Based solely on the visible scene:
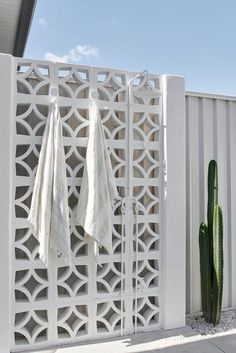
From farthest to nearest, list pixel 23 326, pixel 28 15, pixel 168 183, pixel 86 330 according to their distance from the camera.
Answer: pixel 28 15
pixel 168 183
pixel 86 330
pixel 23 326

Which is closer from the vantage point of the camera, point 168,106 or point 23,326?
point 23,326

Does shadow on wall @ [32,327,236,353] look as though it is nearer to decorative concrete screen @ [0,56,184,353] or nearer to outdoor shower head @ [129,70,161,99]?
decorative concrete screen @ [0,56,184,353]

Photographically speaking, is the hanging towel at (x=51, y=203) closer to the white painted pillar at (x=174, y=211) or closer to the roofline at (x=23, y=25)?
the white painted pillar at (x=174, y=211)

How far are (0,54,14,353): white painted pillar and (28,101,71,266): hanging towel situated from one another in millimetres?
210

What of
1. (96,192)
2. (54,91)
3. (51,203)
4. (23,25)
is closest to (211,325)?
(96,192)

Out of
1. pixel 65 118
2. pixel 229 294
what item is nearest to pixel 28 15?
pixel 65 118

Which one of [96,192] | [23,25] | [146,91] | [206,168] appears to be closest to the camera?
[96,192]

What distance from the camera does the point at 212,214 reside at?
338 cm

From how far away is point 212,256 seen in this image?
334 centimetres

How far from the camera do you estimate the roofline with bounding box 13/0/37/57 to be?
3.83m

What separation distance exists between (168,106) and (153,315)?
6.76 feet

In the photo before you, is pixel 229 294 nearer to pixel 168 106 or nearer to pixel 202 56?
pixel 168 106

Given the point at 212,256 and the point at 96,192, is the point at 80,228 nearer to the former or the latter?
the point at 96,192

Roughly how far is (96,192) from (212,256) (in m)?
1.37
